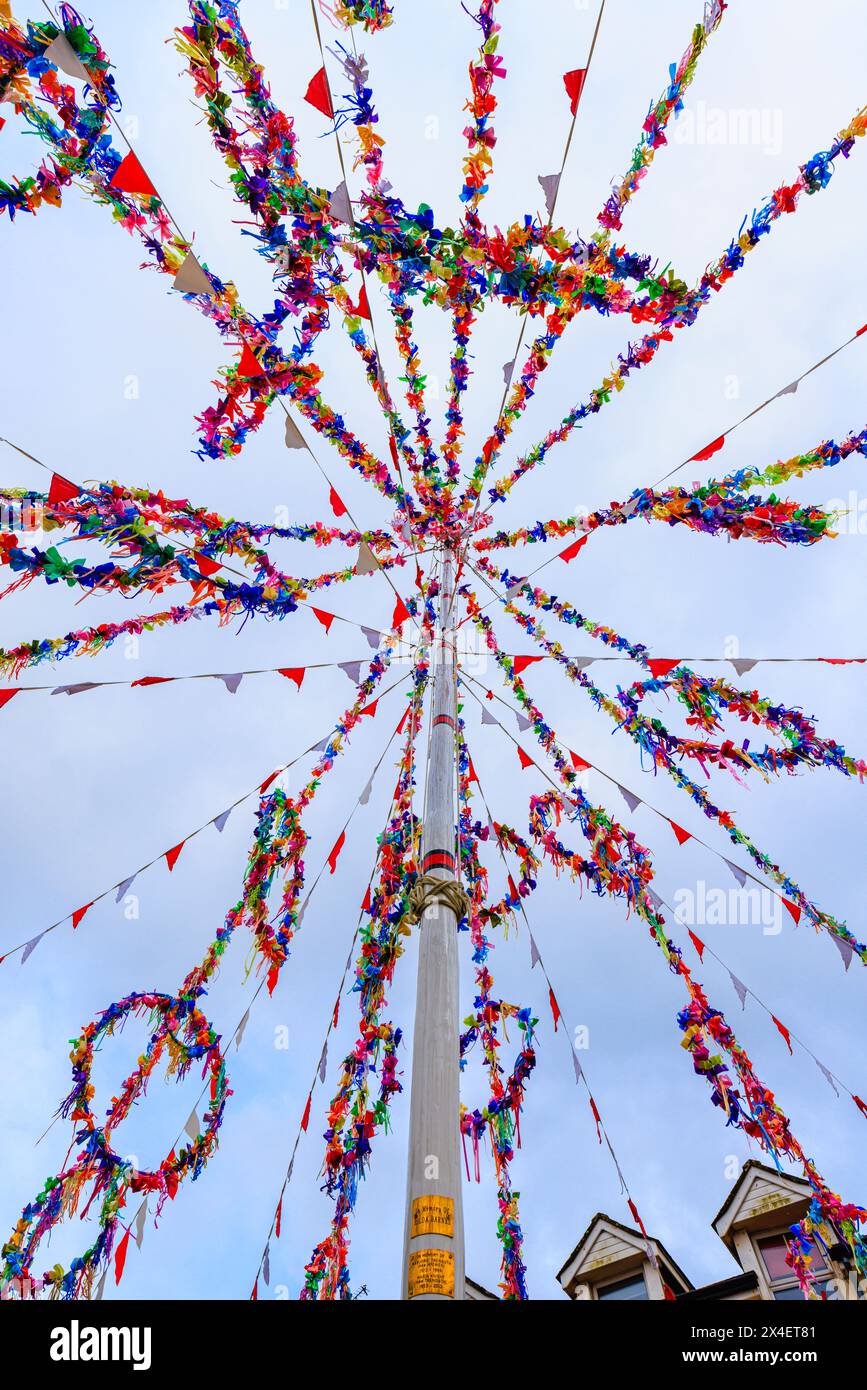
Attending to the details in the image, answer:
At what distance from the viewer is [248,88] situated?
13.7 ft

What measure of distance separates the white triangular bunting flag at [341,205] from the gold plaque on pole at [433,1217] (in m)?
5.23

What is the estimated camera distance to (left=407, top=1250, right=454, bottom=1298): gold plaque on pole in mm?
3068

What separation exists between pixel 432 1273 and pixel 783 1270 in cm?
769

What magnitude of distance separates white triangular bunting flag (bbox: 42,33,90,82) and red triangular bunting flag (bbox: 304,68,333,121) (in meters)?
1.24

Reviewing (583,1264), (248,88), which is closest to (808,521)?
(248,88)

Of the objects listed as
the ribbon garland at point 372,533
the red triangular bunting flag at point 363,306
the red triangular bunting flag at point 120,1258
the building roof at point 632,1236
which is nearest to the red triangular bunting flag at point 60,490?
the ribbon garland at point 372,533

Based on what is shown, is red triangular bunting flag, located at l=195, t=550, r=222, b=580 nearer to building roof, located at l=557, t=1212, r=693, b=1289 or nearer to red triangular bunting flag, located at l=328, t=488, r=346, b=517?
red triangular bunting flag, located at l=328, t=488, r=346, b=517

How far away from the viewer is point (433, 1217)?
3.19 meters

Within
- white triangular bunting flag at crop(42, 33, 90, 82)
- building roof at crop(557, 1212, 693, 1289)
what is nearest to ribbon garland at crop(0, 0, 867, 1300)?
white triangular bunting flag at crop(42, 33, 90, 82)

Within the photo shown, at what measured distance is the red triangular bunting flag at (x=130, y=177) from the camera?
146 inches

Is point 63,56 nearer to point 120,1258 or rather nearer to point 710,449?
point 710,449
